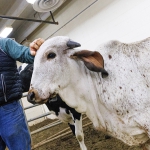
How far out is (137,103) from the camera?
3.94 ft

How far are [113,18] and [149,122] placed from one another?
152 inches

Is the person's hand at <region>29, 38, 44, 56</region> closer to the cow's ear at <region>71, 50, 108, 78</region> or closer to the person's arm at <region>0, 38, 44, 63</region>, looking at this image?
the person's arm at <region>0, 38, 44, 63</region>

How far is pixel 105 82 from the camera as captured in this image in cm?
134

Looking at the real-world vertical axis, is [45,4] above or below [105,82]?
above

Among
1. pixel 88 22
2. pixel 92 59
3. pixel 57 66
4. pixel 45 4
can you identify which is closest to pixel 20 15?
pixel 88 22

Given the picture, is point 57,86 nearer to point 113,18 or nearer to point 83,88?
point 83,88

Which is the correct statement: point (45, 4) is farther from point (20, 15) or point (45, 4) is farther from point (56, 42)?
point (56, 42)

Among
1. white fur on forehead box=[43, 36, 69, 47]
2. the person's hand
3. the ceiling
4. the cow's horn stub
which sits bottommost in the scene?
the cow's horn stub

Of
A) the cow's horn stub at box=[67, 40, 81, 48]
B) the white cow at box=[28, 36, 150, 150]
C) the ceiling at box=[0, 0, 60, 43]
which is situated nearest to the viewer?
the white cow at box=[28, 36, 150, 150]

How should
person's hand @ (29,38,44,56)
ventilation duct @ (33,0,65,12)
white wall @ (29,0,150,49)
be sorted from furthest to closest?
1. white wall @ (29,0,150,49)
2. ventilation duct @ (33,0,65,12)
3. person's hand @ (29,38,44,56)

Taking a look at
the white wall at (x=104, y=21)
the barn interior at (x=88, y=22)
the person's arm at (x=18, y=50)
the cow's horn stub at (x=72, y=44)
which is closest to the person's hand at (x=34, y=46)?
the person's arm at (x=18, y=50)

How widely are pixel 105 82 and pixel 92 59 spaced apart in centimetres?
17

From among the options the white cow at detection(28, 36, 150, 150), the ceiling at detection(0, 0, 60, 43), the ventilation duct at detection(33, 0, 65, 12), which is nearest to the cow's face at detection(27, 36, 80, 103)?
the white cow at detection(28, 36, 150, 150)

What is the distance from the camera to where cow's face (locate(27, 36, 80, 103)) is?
4.31ft
